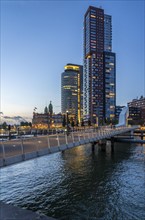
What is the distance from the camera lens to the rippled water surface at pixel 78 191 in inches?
551

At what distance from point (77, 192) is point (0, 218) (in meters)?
10.9

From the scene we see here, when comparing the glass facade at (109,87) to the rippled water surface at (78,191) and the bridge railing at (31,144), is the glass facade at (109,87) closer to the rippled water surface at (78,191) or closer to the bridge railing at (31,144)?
the rippled water surface at (78,191)

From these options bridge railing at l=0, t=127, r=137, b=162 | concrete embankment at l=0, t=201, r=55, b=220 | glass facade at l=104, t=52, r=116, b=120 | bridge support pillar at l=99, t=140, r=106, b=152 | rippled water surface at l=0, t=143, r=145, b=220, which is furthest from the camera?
glass facade at l=104, t=52, r=116, b=120

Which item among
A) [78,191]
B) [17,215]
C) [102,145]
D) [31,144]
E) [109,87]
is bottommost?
[78,191]

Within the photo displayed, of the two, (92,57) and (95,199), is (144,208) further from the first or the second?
(92,57)

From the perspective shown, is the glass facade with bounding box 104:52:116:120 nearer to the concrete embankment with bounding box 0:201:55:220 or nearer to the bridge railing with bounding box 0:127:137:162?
the bridge railing with bounding box 0:127:137:162

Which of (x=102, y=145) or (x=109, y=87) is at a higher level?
(x=109, y=87)

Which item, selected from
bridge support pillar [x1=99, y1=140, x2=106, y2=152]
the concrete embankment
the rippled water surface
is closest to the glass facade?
bridge support pillar [x1=99, y1=140, x2=106, y2=152]

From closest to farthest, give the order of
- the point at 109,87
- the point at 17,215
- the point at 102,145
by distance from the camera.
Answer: the point at 17,215 < the point at 102,145 < the point at 109,87

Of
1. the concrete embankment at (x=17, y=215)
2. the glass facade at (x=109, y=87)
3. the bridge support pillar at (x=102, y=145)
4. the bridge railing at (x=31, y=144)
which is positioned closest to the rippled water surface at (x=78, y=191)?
the bridge railing at (x=31, y=144)

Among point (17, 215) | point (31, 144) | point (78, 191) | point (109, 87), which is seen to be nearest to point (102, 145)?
point (78, 191)

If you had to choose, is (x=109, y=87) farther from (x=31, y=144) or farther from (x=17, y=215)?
(x=17, y=215)

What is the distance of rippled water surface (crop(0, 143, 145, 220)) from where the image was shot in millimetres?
14000

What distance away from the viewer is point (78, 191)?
59.3 feet
